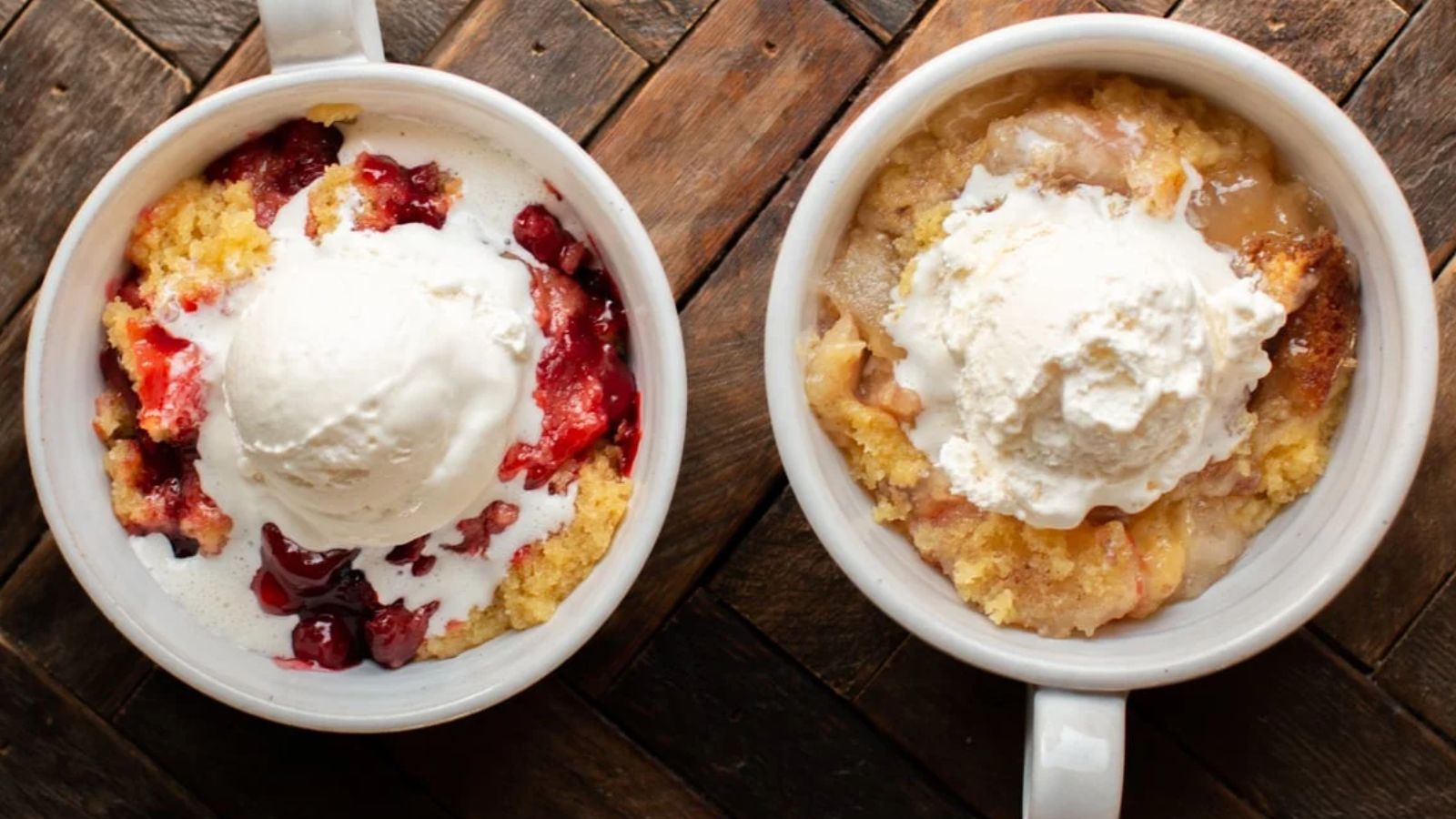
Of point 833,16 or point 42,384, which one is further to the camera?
point 833,16

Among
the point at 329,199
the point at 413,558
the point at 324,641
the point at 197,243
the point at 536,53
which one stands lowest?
the point at 324,641

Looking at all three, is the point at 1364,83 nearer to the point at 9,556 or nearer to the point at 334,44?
the point at 334,44

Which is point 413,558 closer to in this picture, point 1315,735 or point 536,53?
point 536,53

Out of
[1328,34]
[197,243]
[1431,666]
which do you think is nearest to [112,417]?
[197,243]

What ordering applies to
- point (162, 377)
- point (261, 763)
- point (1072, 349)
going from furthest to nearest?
point (261, 763) → point (162, 377) → point (1072, 349)

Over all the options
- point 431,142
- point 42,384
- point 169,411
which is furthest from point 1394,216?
point 42,384

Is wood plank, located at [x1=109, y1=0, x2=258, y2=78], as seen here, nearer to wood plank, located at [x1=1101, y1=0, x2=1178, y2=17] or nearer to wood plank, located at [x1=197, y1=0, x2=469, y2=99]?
wood plank, located at [x1=197, y1=0, x2=469, y2=99]

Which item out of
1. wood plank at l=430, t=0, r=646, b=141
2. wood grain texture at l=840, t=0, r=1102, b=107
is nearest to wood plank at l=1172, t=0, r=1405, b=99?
wood grain texture at l=840, t=0, r=1102, b=107
